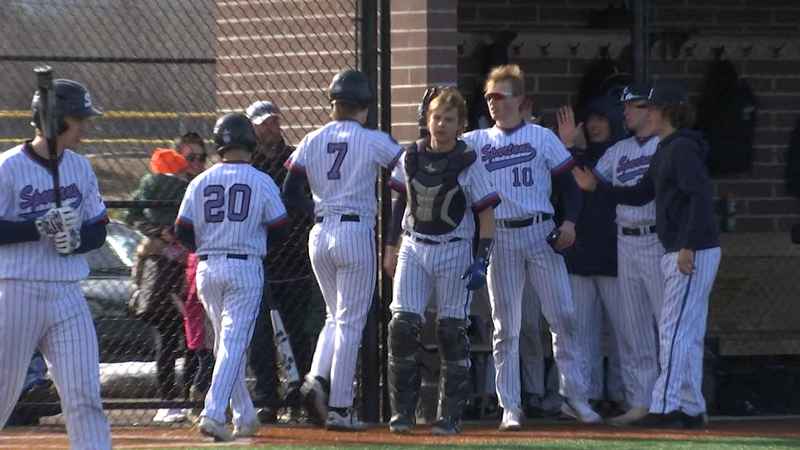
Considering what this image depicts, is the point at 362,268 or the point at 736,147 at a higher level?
the point at 736,147

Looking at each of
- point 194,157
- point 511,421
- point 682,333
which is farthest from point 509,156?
point 194,157

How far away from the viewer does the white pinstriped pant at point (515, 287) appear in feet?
28.2

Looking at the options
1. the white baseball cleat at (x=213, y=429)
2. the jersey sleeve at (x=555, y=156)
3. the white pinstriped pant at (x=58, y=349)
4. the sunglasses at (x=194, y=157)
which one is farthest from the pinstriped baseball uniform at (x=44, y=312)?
the sunglasses at (x=194, y=157)

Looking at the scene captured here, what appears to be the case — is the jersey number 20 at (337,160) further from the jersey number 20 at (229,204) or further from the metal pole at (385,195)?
the metal pole at (385,195)

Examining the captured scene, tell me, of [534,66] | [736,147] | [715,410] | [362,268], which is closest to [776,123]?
[736,147]

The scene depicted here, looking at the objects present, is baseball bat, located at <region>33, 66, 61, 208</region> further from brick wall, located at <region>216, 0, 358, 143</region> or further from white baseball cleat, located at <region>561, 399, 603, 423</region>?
white baseball cleat, located at <region>561, 399, 603, 423</region>

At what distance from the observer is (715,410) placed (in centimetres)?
984

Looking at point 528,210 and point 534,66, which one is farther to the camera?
point 534,66

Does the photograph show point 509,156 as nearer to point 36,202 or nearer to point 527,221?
point 527,221

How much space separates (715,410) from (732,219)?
95.8 inches

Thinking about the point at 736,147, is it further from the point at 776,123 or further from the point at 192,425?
the point at 192,425

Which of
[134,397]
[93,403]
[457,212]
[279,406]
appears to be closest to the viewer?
[93,403]

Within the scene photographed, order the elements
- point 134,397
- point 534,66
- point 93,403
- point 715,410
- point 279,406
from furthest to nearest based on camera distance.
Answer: point 534,66 → point 134,397 → point 715,410 → point 279,406 → point 93,403

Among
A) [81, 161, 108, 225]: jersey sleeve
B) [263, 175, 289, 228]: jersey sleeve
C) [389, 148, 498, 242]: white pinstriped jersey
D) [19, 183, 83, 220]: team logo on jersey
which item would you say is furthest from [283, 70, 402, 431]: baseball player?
[19, 183, 83, 220]: team logo on jersey
